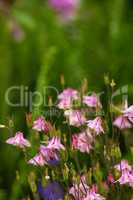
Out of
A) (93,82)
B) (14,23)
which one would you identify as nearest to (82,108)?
(93,82)

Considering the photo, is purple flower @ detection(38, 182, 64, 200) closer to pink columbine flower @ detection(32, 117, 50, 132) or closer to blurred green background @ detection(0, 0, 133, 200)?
pink columbine flower @ detection(32, 117, 50, 132)

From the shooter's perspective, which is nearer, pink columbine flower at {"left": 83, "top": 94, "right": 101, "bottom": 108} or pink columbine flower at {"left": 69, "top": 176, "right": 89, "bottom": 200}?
pink columbine flower at {"left": 69, "top": 176, "right": 89, "bottom": 200}

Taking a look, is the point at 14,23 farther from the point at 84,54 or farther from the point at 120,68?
the point at 120,68

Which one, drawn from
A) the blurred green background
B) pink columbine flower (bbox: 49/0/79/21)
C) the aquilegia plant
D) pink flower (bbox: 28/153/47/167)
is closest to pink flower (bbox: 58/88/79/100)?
the aquilegia plant

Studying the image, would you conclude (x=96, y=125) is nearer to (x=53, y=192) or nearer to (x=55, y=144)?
(x=55, y=144)

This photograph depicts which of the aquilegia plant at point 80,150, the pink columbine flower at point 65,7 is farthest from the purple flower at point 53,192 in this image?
the pink columbine flower at point 65,7

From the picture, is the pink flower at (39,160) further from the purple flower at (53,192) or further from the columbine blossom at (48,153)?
the purple flower at (53,192)
